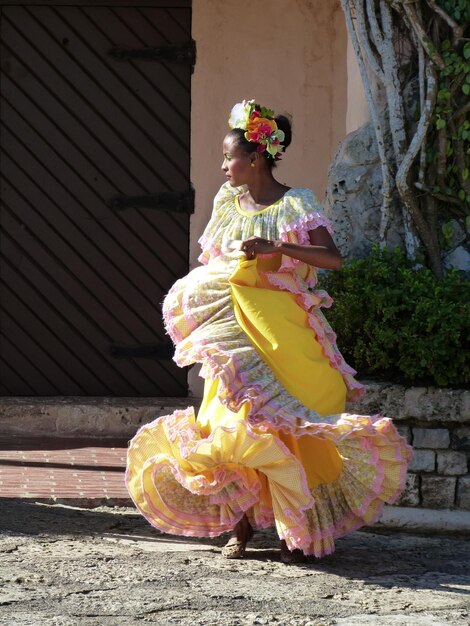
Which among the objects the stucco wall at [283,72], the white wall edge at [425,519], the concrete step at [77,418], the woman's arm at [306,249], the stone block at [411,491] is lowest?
the white wall edge at [425,519]

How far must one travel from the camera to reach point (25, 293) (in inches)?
328

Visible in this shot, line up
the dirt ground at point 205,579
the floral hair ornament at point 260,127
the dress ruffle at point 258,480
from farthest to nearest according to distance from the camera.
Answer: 1. the floral hair ornament at point 260,127
2. the dress ruffle at point 258,480
3. the dirt ground at point 205,579

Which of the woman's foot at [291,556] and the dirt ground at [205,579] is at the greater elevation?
the woman's foot at [291,556]

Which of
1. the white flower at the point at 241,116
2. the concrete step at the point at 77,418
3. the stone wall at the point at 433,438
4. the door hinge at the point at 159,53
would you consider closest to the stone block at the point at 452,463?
the stone wall at the point at 433,438

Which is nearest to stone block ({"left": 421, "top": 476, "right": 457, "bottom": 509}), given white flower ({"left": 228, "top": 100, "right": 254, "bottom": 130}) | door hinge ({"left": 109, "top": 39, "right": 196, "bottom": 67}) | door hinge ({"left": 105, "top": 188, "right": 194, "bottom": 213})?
white flower ({"left": 228, "top": 100, "right": 254, "bottom": 130})

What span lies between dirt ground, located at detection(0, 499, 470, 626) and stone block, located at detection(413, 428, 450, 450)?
0.40 metres

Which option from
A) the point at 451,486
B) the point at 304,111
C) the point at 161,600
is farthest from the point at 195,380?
the point at 161,600

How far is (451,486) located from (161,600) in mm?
1762

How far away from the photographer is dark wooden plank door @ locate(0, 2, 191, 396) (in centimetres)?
824

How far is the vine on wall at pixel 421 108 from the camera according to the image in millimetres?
6121

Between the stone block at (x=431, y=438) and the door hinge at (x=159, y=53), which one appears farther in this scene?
the door hinge at (x=159, y=53)

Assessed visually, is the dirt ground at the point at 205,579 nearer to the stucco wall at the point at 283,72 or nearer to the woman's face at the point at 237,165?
the woman's face at the point at 237,165

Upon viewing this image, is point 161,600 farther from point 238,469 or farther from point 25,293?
point 25,293

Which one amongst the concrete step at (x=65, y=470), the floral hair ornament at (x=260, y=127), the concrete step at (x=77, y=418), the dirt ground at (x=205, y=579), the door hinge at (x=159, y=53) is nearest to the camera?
the dirt ground at (x=205, y=579)
